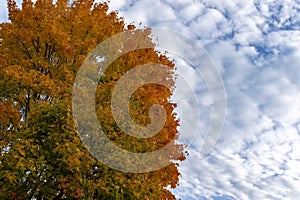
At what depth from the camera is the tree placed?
15031 mm

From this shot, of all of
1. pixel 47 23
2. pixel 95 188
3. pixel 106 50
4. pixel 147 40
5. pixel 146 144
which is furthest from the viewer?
pixel 147 40

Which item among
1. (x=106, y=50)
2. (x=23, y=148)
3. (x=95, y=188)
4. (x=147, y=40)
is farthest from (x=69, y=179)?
(x=147, y=40)

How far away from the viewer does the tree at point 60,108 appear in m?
15.0

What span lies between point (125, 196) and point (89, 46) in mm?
8390

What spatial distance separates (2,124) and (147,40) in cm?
953

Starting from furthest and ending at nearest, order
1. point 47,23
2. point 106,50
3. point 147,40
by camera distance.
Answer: point 147,40 < point 106,50 < point 47,23

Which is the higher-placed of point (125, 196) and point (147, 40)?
point (147, 40)

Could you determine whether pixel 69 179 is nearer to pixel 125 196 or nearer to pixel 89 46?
pixel 125 196

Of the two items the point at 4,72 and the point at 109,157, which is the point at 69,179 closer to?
the point at 109,157

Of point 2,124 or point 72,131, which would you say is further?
point 2,124

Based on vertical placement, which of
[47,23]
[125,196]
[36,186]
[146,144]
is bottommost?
[36,186]

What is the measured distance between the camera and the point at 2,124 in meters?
17.6

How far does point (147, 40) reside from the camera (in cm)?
2216

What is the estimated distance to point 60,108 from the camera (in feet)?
52.5
